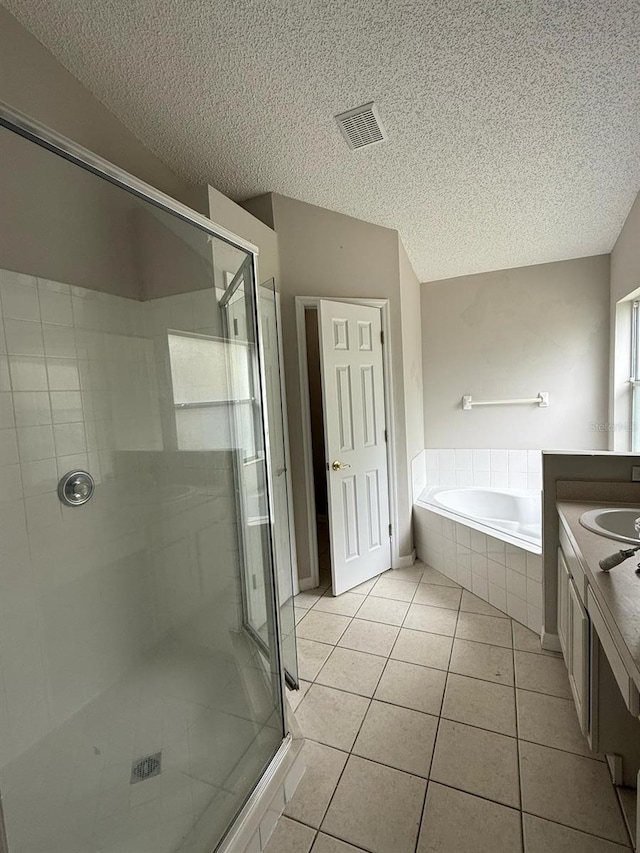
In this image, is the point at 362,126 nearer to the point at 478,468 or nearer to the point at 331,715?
the point at 331,715

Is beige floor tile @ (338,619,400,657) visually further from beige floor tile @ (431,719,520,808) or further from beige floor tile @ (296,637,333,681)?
beige floor tile @ (431,719,520,808)

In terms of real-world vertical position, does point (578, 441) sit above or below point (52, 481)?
below

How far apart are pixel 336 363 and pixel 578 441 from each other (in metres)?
2.36

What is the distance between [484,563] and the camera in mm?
2568

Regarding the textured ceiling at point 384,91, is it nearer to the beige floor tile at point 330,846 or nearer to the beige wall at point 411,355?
the beige wall at point 411,355

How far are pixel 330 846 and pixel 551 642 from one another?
4.71 feet

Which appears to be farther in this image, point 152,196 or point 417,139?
point 417,139

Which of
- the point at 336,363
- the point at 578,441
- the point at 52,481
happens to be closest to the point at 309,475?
the point at 336,363

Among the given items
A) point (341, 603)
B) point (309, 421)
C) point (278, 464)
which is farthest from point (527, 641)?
point (309, 421)

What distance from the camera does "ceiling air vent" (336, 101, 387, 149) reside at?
172 cm

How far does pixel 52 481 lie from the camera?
4.83 feet

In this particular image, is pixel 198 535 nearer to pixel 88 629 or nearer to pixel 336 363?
pixel 88 629

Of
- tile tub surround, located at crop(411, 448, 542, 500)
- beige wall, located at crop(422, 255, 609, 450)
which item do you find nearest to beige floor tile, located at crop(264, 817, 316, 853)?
tile tub surround, located at crop(411, 448, 542, 500)

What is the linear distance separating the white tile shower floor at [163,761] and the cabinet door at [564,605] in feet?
4.13
